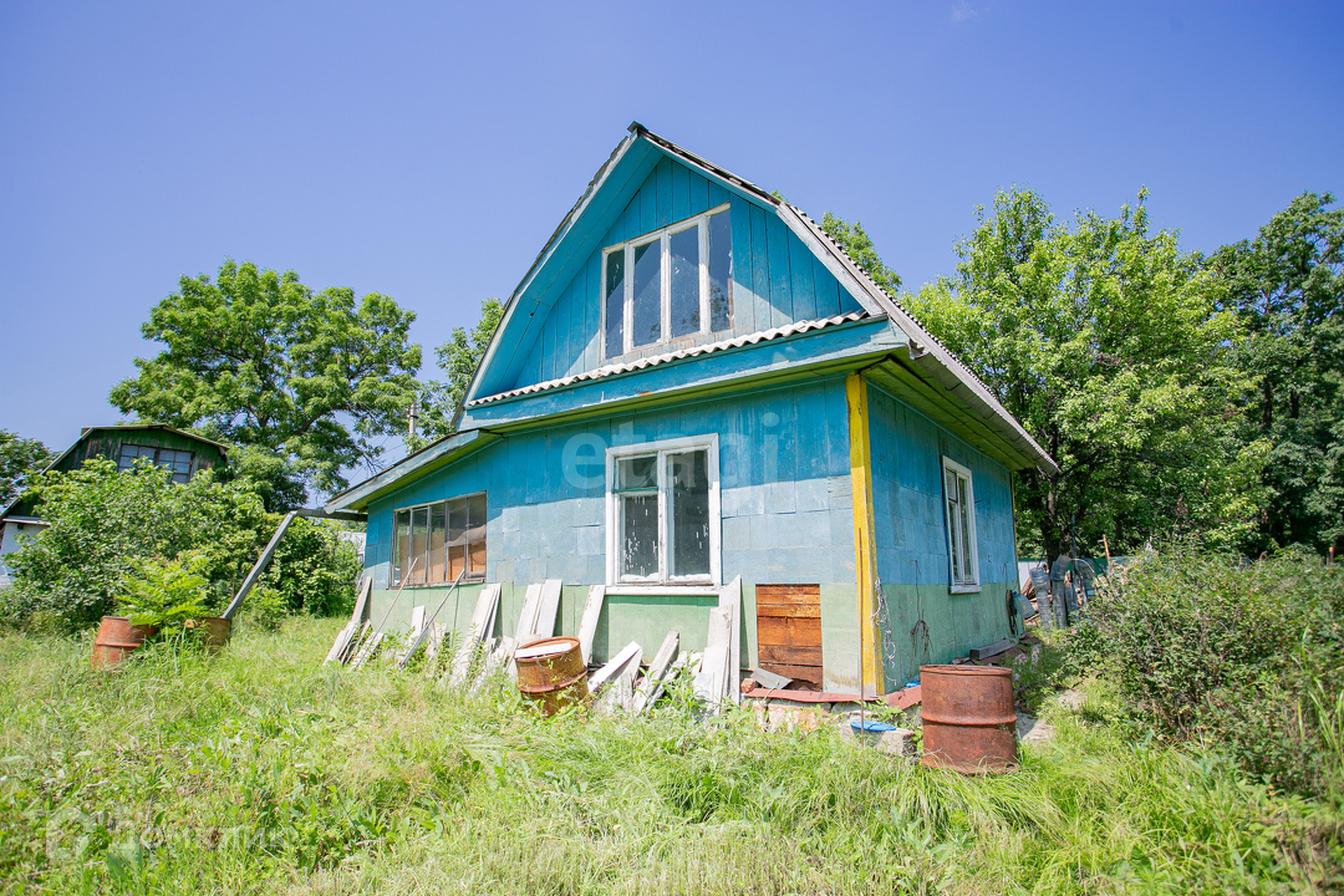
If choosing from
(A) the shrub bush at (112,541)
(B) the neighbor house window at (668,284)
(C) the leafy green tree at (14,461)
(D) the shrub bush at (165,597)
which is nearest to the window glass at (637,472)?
(B) the neighbor house window at (668,284)

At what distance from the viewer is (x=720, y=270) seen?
721 cm

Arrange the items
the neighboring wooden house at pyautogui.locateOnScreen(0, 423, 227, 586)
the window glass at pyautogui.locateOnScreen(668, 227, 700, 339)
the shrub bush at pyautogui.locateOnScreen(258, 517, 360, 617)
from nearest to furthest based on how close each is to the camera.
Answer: the window glass at pyautogui.locateOnScreen(668, 227, 700, 339) → the shrub bush at pyautogui.locateOnScreen(258, 517, 360, 617) → the neighboring wooden house at pyautogui.locateOnScreen(0, 423, 227, 586)

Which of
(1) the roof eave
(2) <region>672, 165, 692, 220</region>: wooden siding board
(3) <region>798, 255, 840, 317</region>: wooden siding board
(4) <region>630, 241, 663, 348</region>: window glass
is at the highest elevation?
(2) <region>672, 165, 692, 220</region>: wooden siding board

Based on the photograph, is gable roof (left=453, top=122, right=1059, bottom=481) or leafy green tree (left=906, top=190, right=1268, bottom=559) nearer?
gable roof (left=453, top=122, right=1059, bottom=481)

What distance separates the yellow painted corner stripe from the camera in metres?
5.37

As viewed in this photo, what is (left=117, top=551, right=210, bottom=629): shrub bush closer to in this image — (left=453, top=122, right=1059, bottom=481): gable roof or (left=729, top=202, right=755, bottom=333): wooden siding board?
(left=453, top=122, right=1059, bottom=481): gable roof

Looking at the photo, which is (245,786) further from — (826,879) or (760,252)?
(760,252)

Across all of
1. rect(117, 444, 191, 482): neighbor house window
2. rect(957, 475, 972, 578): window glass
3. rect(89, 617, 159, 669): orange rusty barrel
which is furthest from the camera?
rect(117, 444, 191, 482): neighbor house window

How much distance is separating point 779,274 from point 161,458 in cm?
2447

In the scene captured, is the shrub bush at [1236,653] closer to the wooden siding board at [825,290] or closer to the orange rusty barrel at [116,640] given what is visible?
the wooden siding board at [825,290]

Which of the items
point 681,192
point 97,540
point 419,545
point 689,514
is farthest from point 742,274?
point 97,540

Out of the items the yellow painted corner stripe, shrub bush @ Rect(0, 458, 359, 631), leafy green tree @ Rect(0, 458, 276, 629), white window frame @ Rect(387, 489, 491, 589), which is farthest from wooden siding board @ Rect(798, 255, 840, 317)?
leafy green tree @ Rect(0, 458, 276, 629)

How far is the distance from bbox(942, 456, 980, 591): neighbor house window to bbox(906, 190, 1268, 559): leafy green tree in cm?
971

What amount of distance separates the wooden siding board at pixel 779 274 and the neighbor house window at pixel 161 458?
921 inches
